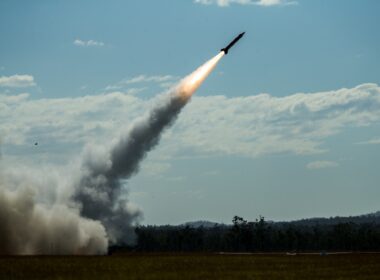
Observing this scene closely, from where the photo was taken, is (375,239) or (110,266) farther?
(375,239)

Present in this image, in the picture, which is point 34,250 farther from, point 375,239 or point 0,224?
point 375,239

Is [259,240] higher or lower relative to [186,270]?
higher

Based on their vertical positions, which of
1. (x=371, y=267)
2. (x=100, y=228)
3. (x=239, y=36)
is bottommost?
(x=371, y=267)

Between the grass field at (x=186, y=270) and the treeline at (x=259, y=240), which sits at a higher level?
the treeline at (x=259, y=240)

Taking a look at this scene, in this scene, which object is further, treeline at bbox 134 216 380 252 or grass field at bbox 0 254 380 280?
treeline at bbox 134 216 380 252

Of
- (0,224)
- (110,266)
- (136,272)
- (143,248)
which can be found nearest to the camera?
(136,272)

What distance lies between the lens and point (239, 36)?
7125 centimetres

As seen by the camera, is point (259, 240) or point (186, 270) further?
point (259, 240)

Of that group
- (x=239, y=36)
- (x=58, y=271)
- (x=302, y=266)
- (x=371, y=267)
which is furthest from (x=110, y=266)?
(x=239, y=36)

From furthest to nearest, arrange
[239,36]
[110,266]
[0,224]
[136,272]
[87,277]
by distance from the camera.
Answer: [0,224] < [239,36] < [110,266] < [136,272] < [87,277]

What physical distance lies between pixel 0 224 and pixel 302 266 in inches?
1559

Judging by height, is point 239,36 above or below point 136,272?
above

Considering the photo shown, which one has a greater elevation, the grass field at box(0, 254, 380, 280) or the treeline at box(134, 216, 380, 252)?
the treeline at box(134, 216, 380, 252)

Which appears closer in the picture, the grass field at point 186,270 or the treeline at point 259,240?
the grass field at point 186,270
